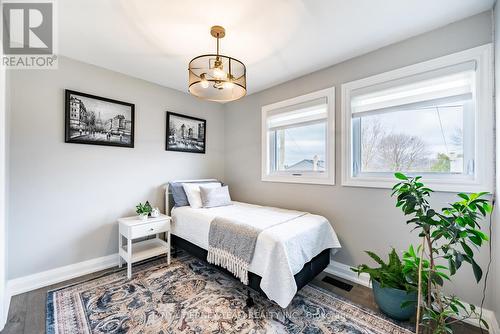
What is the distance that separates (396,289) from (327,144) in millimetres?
1588

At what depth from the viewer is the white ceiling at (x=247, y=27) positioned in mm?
1676

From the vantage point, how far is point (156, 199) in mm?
3107

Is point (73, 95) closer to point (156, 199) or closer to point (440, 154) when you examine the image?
point (156, 199)

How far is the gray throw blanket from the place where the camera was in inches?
75.6

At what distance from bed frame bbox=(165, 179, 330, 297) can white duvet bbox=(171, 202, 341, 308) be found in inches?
3.0

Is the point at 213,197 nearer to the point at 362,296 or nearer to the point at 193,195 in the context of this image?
the point at 193,195

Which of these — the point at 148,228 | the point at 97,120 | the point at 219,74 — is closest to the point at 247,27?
the point at 219,74

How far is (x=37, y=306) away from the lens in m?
1.87

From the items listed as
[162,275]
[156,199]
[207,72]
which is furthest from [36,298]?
[207,72]

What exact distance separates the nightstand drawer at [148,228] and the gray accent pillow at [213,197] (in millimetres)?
547

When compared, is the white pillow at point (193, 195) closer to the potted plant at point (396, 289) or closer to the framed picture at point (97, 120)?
the framed picture at point (97, 120)

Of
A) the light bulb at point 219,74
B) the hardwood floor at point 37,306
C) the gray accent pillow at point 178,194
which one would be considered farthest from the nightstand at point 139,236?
the light bulb at point 219,74

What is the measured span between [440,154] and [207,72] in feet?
7.46

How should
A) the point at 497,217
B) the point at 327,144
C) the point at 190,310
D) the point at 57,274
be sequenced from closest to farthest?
the point at 497,217 → the point at 190,310 → the point at 57,274 → the point at 327,144
